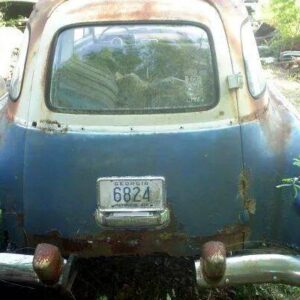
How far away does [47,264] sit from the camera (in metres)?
2.80

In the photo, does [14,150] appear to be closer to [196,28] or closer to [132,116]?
[132,116]

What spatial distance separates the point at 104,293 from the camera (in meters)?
3.74

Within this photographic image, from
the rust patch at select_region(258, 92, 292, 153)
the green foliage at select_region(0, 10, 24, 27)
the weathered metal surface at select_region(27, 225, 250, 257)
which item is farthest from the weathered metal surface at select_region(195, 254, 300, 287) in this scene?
the green foliage at select_region(0, 10, 24, 27)

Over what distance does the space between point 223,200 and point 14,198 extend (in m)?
1.22

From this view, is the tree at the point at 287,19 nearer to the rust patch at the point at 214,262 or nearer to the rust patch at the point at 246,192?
the rust patch at the point at 246,192

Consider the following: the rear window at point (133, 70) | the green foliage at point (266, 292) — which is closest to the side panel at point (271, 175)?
the rear window at point (133, 70)

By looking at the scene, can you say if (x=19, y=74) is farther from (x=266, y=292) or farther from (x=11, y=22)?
(x=11, y=22)

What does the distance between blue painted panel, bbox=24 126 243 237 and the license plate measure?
1.6 inches

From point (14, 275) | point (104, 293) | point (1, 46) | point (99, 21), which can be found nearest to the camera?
point (14, 275)

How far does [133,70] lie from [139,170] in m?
0.59

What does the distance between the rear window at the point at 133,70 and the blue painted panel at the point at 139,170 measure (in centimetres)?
19

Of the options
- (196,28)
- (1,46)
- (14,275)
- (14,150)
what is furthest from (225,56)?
(1,46)

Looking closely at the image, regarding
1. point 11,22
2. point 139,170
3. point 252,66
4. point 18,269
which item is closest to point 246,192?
point 139,170

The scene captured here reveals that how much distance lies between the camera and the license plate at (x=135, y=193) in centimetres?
302
